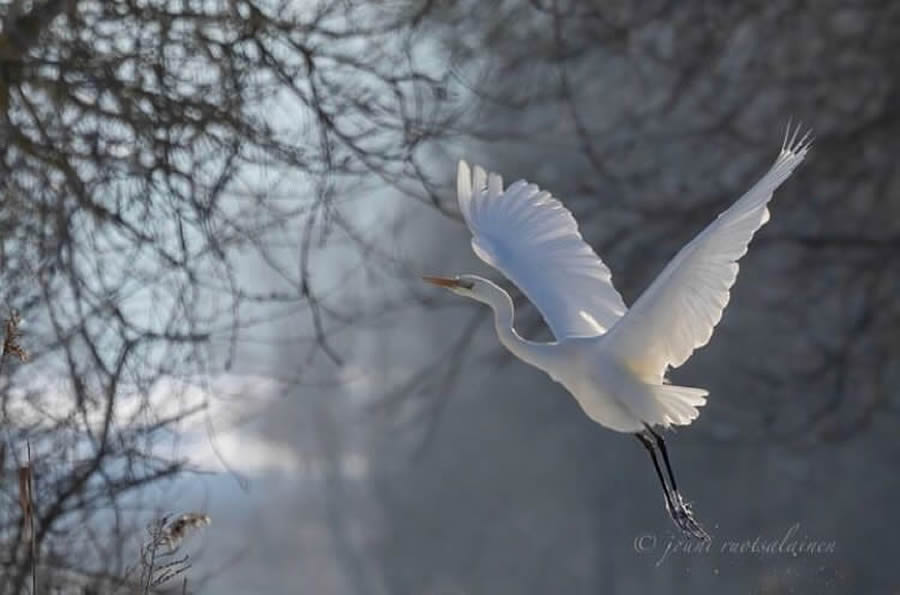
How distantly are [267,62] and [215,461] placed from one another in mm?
1586

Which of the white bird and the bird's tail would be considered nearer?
the white bird

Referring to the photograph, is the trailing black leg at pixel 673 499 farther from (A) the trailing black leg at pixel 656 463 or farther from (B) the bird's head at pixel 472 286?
(B) the bird's head at pixel 472 286

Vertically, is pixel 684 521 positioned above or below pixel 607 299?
below

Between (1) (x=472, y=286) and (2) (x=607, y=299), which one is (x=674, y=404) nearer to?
(1) (x=472, y=286)

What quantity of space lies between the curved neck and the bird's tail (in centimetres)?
37

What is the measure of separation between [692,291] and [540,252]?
1131 mm

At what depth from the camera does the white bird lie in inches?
260

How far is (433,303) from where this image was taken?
46.1 ft

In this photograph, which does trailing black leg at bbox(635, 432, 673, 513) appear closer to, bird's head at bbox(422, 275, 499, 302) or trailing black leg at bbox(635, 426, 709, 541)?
trailing black leg at bbox(635, 426, 709, 541)

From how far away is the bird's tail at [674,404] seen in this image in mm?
6953

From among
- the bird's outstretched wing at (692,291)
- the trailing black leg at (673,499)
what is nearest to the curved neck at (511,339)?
the bird's outstretched wing at (692,291)

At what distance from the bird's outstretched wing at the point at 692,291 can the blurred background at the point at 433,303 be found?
3.63ft

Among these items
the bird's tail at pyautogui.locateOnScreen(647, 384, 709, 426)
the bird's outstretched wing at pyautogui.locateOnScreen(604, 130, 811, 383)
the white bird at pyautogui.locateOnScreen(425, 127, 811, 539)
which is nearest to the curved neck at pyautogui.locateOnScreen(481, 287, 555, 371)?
the white bird at pyautogui.locateOnScreen(425, 127, 811, 539)

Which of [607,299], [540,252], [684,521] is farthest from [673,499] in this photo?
[540,252]
